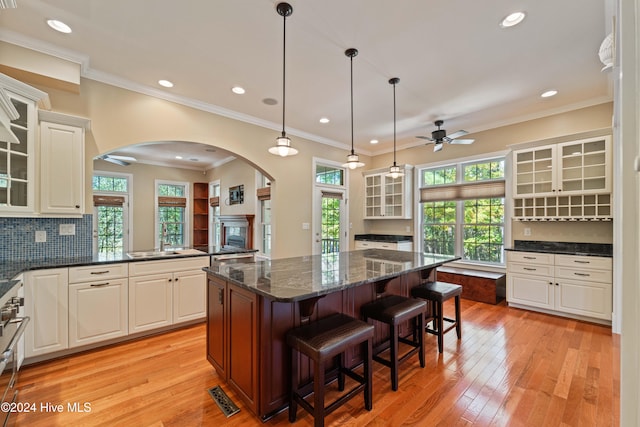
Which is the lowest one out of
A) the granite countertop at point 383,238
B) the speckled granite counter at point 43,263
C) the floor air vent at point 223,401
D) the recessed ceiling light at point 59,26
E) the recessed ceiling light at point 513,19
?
the floor air vent at point 223,401

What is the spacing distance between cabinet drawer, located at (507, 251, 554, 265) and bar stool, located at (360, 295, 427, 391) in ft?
8.12

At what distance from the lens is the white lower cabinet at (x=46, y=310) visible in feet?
8.21

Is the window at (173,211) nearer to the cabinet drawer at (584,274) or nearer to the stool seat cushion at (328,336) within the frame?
the stool seat cushion at (328,336)

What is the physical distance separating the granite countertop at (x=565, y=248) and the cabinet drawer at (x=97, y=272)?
507cm

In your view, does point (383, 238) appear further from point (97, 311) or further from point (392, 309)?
point (97, 311)

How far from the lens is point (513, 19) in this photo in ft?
7.72

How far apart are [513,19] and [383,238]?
4.40 m

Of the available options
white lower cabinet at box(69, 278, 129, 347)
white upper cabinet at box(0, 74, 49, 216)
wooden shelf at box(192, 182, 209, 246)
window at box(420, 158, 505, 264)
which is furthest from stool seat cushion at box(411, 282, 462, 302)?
wooden shelf at box(192, 182, 209, 246)

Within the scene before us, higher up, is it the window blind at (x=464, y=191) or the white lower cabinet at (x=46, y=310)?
the window blind at (x=464, y=191)

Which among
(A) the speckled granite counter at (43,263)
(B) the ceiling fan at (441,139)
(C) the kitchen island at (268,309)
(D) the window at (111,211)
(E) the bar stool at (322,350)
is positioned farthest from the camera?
(D) the window at (111,211)

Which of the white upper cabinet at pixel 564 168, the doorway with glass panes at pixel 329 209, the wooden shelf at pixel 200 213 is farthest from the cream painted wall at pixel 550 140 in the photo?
the wooden shelf at pixel 200 213

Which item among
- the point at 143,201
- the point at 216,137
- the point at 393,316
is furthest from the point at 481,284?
the point at 143,201

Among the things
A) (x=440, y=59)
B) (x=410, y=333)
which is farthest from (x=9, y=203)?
(x=440, y=59)

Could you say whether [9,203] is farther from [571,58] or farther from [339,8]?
[571,58]
